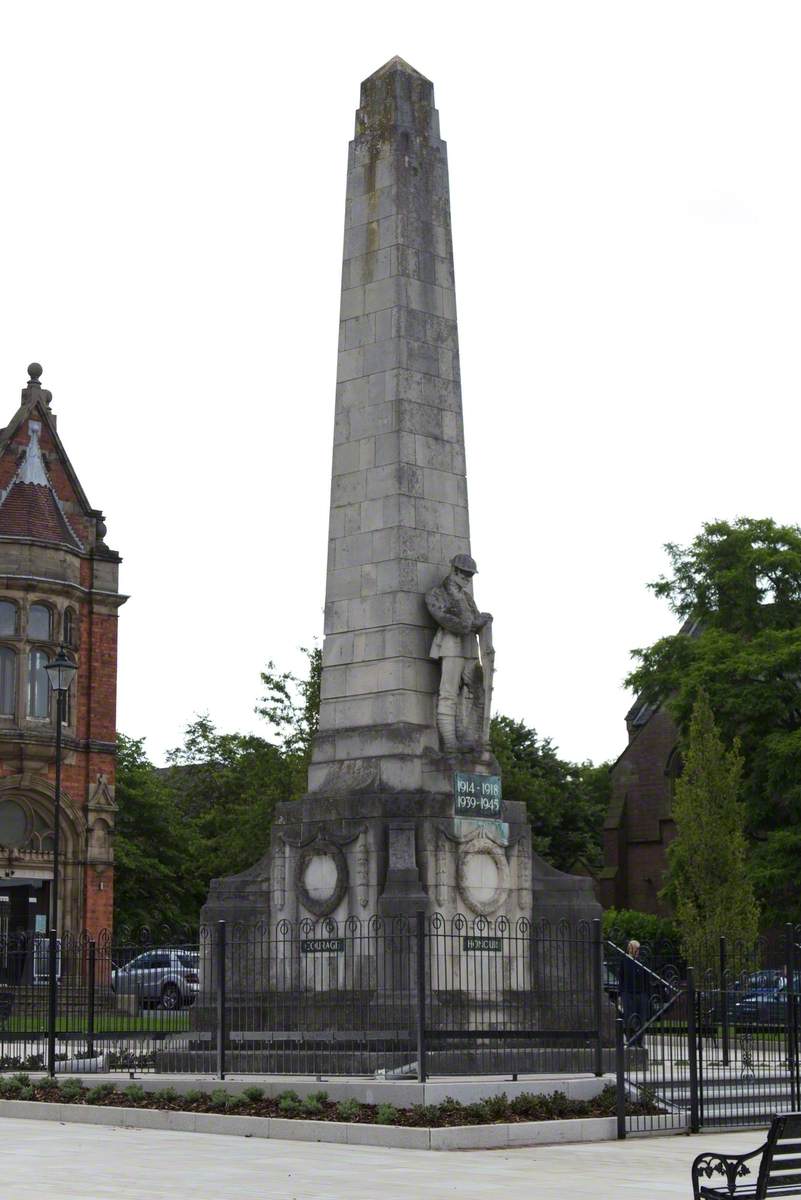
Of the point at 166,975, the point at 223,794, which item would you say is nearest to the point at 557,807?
the point at 223,794

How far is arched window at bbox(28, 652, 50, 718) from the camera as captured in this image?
49.0m

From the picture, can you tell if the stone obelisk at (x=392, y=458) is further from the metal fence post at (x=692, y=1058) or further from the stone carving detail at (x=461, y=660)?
the metal fence post at (x=692, y=1058)

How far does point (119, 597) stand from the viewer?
51438mm

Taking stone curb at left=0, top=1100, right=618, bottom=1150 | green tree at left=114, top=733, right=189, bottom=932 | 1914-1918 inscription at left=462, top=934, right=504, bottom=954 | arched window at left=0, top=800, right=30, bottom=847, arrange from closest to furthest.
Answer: stone curb at left=0, top=1100, right=618, bottom=1150 → 1914-1918 inscription at left=462, top=934, right=504, bottom=954 → arched window at left=0, top=800, right=30, bottom=847 → green tree at left=114, top=733, right=189, bottom=932

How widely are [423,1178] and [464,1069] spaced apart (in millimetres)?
5179

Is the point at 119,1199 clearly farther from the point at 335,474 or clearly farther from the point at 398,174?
the point at 398,174

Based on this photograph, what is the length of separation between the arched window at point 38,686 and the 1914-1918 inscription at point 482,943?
28337 mm

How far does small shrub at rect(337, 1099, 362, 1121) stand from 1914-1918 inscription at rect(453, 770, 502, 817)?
4993 mm

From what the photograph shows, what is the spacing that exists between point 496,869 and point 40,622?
2833cm

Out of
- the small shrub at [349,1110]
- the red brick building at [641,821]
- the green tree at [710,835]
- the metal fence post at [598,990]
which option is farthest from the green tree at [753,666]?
the small shrub at [349,1110]

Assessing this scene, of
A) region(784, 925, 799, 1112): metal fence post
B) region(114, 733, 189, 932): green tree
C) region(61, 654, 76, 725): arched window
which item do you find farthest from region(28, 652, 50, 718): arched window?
region(784, 925, 799, 1112): metal fence post

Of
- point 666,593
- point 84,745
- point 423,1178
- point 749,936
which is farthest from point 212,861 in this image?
point 423,1178

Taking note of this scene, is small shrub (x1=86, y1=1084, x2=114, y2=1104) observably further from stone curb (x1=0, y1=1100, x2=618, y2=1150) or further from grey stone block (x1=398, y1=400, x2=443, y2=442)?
grey stone block (x1=398, y1=400, x2=443, y2=442)

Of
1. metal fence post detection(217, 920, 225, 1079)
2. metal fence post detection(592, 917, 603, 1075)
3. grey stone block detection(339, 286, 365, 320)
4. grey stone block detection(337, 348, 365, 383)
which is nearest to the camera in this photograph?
metal fence post detection(592, 917, 603, 1075)
